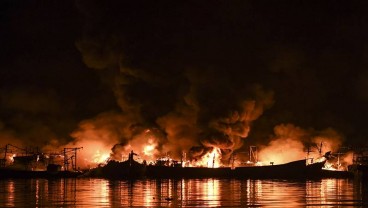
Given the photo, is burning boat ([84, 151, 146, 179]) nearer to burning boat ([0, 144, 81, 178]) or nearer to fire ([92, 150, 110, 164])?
burning boat ([0, 144, 81, 178])

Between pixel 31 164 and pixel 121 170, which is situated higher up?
pixel 31 164

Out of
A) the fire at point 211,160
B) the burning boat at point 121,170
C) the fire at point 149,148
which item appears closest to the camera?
the burning boat at point 121,170

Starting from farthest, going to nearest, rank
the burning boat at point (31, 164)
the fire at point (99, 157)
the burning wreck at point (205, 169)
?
the fire at point (99, 157) < the burning wreck at point (205, 169) < the burning boat at point (31, 164)

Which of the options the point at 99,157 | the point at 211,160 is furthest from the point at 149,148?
the point at 211,160

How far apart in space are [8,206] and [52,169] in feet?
197

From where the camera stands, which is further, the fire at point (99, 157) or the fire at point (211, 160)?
the fire at point (99, 157)

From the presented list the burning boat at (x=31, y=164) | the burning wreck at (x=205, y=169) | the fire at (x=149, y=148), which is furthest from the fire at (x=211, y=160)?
the burning boat at (x=31, y=164)

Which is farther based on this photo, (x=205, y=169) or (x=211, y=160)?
(x=211, y=160)

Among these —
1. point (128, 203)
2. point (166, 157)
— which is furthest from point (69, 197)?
point (166, 157)

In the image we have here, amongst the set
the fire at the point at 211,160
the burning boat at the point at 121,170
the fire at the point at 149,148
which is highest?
the fire at the point at 149,148

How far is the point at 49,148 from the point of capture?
350 feet

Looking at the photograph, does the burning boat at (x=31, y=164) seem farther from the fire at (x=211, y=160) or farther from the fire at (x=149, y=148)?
the fire at (x=211, y=160)

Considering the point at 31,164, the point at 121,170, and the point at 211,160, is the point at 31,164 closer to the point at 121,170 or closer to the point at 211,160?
the point at 121,170

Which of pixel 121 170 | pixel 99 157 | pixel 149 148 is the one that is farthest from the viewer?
pixel 99 157
